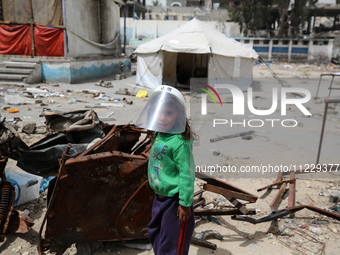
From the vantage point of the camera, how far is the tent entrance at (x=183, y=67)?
14508 mm

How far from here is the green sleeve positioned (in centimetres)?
186

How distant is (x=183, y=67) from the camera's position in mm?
14820

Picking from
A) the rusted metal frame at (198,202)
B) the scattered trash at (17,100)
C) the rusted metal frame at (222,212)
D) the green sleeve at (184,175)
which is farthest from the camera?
the scattered trash at (17,100)

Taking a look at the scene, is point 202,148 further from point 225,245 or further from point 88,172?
point 88,172

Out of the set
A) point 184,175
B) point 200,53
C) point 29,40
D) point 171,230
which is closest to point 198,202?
point 171,230

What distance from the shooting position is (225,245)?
2.76m

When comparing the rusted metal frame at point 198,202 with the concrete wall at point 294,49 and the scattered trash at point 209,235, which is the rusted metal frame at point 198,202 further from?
the concrete wall at point 294,49

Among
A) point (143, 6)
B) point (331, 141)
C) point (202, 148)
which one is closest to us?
point (202, 148)

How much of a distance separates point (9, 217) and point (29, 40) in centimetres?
1238

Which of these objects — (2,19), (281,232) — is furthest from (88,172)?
(2,19)

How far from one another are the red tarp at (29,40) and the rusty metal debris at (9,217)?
1166cm

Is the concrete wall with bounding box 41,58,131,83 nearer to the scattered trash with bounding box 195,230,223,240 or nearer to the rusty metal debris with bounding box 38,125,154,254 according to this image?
the rusty metal debris with bounding box 38,125,154,254

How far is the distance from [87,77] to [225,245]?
12779 mm

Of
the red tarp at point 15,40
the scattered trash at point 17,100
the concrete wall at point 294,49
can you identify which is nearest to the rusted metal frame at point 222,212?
the scattered trash at point 17,100
